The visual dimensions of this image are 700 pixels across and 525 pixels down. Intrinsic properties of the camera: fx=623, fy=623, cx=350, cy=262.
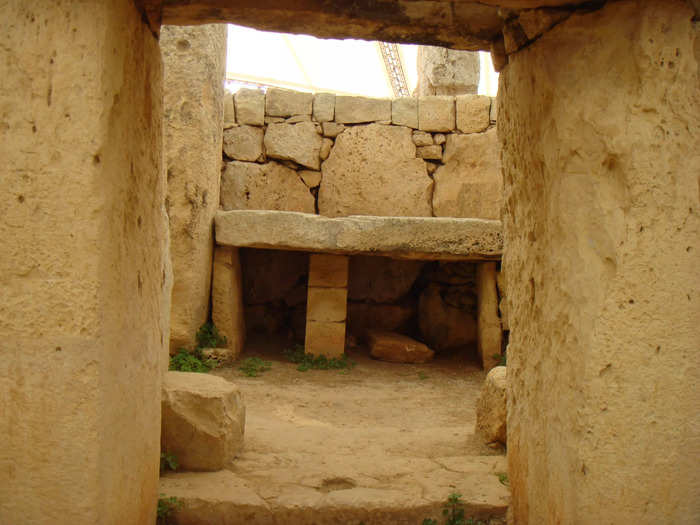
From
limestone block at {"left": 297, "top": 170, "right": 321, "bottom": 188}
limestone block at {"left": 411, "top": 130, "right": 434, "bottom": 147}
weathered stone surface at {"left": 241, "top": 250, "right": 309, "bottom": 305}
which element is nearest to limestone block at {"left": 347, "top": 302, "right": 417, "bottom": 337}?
weathered stone surface at {"left": 241, "top": 250, "right": 309, "bottom": 305}

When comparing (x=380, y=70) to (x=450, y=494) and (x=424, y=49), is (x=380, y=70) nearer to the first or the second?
(x=424, y=49)

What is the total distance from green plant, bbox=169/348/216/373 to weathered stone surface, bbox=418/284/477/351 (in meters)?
2.52

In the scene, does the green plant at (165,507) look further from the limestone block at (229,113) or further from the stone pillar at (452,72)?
the stone pillar at (452,72)

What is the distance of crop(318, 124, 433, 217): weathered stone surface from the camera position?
695 centimetres

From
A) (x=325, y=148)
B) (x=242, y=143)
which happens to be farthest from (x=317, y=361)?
(x=242, y=143)

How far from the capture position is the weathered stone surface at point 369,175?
695 centimetres

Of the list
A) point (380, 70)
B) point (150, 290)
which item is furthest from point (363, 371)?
point (380, 70)

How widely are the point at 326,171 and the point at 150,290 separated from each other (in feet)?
15.9

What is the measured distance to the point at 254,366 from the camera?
5.68 meters

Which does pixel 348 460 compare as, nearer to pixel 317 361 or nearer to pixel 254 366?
pixel 254 366

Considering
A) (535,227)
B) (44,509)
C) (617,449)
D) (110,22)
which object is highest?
(110,22)

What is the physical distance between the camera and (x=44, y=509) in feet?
5.61

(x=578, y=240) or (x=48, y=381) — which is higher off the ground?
(x=578, y=240)

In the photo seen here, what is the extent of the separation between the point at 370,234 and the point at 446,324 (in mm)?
1740
